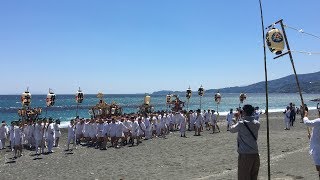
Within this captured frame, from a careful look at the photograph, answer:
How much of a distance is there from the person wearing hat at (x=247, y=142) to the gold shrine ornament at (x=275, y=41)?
10.7 feet

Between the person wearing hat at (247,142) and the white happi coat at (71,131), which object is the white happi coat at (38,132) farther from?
the person wearing hat at (247,142)

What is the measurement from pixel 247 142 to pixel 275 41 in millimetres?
3925

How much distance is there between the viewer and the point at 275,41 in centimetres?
1144

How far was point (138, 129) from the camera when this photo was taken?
2489 centimetres

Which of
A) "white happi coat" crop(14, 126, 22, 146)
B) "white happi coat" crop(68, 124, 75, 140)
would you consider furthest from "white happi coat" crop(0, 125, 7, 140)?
"white happi coat" crop(68, 124, 75, 140)

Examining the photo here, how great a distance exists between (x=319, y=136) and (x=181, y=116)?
20.8m

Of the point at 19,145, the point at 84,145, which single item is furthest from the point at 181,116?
the point at 19,145

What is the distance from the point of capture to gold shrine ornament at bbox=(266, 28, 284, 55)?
11.4 metres

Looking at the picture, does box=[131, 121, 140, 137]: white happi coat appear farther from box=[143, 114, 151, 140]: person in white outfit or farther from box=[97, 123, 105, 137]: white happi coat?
box=[143, 114, 151, 140]: person in white outfit

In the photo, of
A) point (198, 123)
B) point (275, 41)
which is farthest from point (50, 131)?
A: point (275, 41)

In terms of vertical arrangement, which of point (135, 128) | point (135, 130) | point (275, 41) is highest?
point (275, 41)

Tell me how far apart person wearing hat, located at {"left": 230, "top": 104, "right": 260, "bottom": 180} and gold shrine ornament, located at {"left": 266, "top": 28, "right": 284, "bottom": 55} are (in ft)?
10.7

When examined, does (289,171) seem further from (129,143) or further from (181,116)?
(181,116)

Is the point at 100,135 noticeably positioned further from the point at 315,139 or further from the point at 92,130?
the point at 315,139
